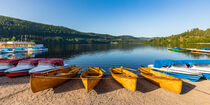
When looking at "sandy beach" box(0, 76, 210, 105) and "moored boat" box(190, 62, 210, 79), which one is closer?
"sandy beach" box(0, 76, 210, 105)

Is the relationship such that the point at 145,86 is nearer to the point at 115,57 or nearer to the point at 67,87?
the point at 67,87

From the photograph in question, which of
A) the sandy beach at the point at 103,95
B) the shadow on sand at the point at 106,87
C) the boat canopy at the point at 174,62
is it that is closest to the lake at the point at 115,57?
the boat canopy at the point at 174,62

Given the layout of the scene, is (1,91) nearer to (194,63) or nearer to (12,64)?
(12,64)

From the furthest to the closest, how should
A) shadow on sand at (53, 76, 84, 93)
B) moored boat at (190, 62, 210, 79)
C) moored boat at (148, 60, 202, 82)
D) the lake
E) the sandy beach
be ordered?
the lake → moored boat at (190, 62, 210, 79) → moored boat at (148, 60, 202, 82) → shadow on sand at (53, 76, 84, 93) → the sandy beach

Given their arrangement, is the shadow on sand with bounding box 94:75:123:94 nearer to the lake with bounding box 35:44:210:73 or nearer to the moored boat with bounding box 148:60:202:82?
the moored boat with bounding box 148:60:202:82

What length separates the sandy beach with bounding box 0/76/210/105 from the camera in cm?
1058

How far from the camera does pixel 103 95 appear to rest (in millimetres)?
11992

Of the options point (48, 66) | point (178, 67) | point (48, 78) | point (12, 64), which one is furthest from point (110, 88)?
point (12, 64)

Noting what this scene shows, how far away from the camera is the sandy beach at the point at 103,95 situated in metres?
10.6

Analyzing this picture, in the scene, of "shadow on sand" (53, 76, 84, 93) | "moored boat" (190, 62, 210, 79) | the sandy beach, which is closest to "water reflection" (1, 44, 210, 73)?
"moored boat" (190, 62, 210, 79)

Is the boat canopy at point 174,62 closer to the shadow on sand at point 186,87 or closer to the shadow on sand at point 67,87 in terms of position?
the shadow on sand at point 186,87

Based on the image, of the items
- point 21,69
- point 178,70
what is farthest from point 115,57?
point 21,69

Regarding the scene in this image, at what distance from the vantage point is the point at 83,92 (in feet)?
40.8

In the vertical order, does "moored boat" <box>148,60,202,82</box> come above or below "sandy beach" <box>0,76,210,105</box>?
above
